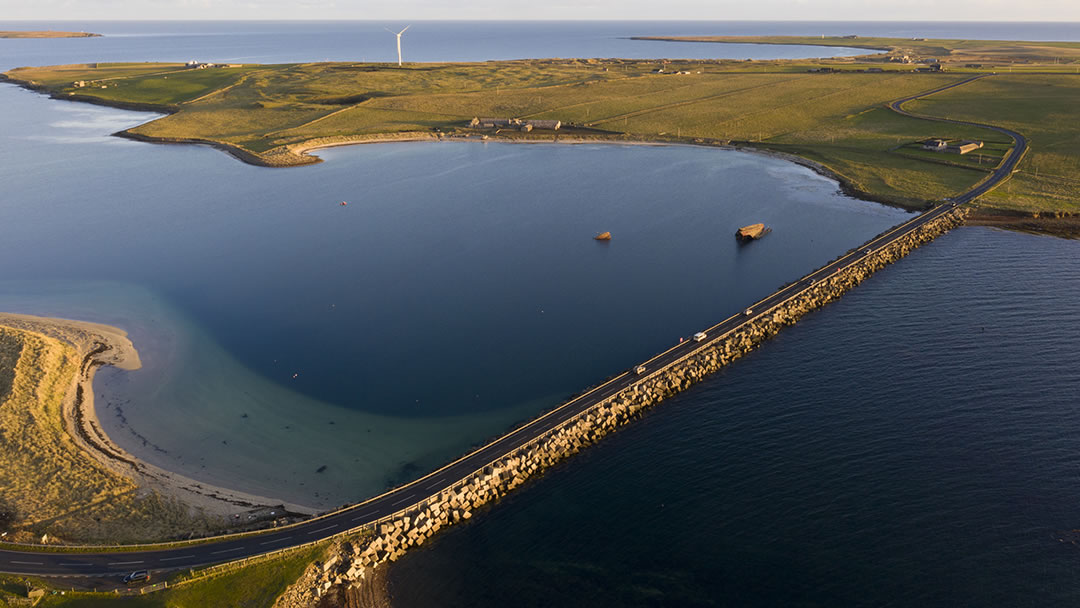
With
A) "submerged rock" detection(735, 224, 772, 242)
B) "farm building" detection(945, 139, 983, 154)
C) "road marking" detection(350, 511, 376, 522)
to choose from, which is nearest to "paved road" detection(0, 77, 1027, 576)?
"road marking" detection(350, 511, 376, 522)

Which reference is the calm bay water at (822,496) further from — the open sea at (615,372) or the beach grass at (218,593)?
the beach grass at (218,593)

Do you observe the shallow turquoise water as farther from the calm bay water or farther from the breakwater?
the calm bay water

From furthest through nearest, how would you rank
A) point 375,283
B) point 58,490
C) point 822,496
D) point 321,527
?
point 375,283 < point 58,490 < point 822,496 < point 321,527

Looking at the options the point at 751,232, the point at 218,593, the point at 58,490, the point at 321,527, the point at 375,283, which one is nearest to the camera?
the point at 218,593

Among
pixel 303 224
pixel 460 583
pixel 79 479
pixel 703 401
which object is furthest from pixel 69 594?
pixel 303 224

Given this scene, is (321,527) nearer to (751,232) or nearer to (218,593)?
(218,593)

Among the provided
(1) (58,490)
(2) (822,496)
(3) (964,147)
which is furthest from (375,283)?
(3) (964,147)

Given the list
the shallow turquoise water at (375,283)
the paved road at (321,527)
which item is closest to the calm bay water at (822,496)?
the paved road at (321,527)
